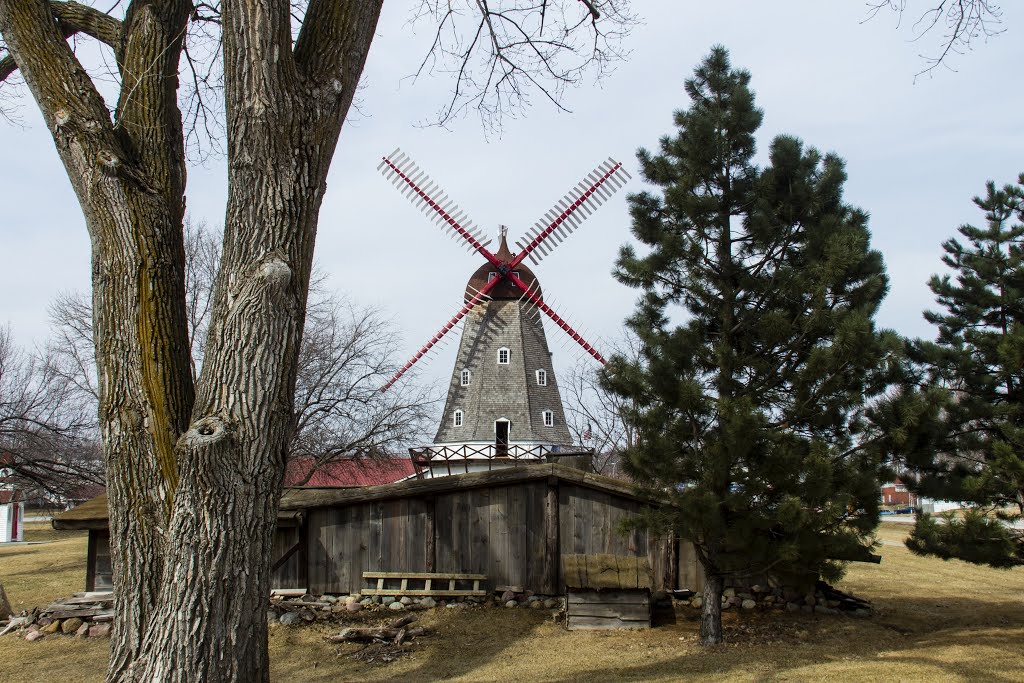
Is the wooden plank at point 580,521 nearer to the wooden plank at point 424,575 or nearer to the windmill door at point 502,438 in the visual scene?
the wooden plank at point 424,575

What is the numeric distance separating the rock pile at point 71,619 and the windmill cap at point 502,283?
47.0 feet

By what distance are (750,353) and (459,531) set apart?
5222 mm

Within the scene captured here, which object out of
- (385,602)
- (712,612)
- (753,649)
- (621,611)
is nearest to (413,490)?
(385,602)

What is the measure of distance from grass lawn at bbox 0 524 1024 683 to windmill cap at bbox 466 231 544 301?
13.3 metres

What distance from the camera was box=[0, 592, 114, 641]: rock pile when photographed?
1070 cm

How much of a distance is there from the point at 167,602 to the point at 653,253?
6.64 m

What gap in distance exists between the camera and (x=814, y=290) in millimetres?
8641

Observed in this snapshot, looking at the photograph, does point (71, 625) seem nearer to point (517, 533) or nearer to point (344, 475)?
point (517, 533)

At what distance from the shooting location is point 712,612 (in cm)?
908

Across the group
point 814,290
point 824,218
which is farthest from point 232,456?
point 824,218

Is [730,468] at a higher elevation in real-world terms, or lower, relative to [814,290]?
lower

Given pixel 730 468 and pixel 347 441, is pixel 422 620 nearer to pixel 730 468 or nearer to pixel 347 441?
pixel 730 468

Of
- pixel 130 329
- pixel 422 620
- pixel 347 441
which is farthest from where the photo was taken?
pixel 347 441

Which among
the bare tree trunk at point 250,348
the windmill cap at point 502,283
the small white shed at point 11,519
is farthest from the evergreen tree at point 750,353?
the small white shed at point 11,519
